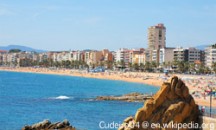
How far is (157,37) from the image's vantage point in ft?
543

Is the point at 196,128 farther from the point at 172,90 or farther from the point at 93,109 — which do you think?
the point at 93,109

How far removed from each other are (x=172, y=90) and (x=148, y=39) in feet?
492

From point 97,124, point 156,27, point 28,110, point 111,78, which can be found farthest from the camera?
point 156,27

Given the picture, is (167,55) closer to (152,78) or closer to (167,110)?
(152,78)

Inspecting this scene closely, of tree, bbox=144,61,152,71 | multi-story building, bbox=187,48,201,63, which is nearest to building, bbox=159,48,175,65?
multi-story building, bbox=187,48,201,63

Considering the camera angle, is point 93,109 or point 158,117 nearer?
point 158,117

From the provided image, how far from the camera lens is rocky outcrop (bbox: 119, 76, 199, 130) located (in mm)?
18125

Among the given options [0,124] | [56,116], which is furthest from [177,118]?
[56,116]

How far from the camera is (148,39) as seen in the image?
168 metres

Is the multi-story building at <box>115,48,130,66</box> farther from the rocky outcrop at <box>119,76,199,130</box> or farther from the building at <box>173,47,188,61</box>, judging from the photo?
the rocky outcrop at <box>119,76,199,130</box>

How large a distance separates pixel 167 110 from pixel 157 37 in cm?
14863

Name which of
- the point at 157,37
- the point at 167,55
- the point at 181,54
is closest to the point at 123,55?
the point at 157,37

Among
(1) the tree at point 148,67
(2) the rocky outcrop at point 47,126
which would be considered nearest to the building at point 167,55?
(1) the tree at point 148,67

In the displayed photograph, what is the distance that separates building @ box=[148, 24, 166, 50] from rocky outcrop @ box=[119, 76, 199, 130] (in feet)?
479
